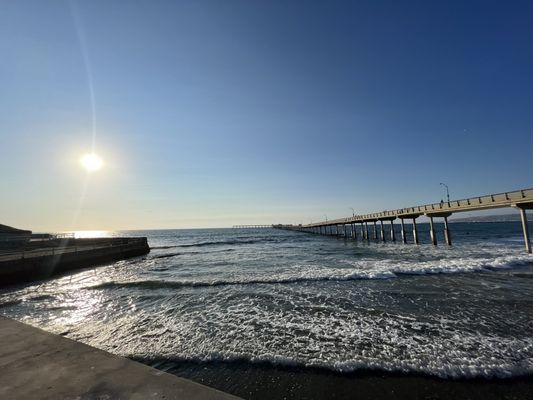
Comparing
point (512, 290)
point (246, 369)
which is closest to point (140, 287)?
point (246, 369)

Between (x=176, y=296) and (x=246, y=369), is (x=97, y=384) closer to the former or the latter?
(x=246, y=369)

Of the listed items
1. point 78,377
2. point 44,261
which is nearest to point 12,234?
point 44,261

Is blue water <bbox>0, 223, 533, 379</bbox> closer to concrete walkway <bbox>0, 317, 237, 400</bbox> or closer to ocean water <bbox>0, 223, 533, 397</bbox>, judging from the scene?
ocean water <bbox>0, 223, 533, 397</bbox>

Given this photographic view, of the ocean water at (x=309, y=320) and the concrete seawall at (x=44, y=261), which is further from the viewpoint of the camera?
the concrete seawall at (x=44, y=261)

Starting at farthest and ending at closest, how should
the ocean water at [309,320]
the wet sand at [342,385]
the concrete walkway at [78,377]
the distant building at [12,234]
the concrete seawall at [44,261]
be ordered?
the distant building at [12,234] < the concrete seawall at [44,261] < the ocean water at [309,320] < the wet sand at [342,385] < the concrete walkway at [78,377]

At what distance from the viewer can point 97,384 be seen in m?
3.70

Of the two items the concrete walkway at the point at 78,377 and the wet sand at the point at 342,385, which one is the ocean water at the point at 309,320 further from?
the concrete walkway at the point at 78,377

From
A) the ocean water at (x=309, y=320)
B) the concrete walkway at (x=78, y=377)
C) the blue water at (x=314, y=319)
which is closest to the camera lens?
the concrete walkway at (x=78, y=377)

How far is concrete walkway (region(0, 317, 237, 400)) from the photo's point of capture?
3.42 metres

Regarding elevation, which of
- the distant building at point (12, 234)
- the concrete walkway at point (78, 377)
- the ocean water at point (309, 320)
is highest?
the distant building at point (12, 234)

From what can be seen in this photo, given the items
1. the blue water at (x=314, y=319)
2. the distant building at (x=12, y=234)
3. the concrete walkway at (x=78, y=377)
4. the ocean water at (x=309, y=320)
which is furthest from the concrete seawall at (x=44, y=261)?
the concrete walkway at (x=78, y=377)

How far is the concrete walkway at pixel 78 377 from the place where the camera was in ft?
11.2

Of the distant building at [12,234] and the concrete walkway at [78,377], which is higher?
the distant building at [12,234]

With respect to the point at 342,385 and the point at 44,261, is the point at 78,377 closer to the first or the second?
the point at 342,385
